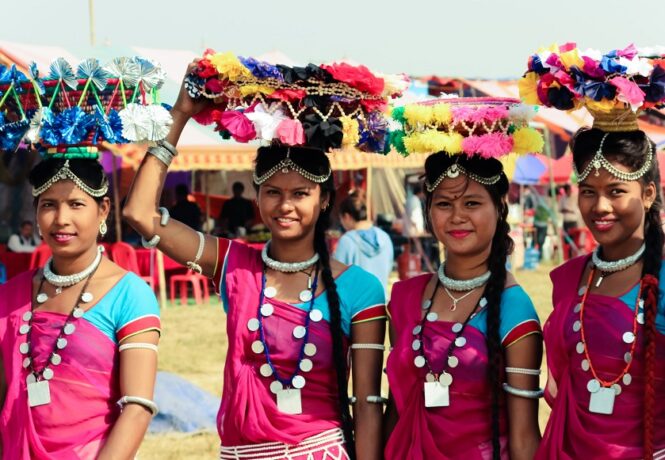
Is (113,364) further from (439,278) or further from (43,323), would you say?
(439,278)

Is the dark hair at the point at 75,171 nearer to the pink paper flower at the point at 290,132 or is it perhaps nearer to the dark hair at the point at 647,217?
the pink paper flower at the point at 290,132

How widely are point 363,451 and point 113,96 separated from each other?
1.52m

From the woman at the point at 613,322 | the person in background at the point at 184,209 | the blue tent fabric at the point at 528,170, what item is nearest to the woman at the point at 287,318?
the woman at the point at 613,322

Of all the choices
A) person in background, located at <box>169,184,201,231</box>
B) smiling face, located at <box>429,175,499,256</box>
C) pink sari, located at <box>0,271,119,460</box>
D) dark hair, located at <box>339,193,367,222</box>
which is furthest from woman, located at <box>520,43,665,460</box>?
person in background, located at <box>169,184,201,231</box>

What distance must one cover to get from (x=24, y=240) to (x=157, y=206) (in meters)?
10.7

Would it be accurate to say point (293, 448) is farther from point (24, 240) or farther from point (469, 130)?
point (24, 240)

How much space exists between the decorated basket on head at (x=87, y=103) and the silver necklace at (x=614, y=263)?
157 cm

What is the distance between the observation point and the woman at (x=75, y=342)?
10.6 ft

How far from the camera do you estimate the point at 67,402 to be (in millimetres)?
3246

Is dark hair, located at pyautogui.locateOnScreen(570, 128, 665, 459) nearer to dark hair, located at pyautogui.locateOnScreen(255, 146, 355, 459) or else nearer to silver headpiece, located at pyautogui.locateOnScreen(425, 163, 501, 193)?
silver headpiece, located at pyautogui.locateOnScreen(425, 163, 501, 193)

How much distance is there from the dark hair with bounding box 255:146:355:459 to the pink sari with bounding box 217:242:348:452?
35 mm

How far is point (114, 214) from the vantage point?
14211 mm

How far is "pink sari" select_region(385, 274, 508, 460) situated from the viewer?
323 cm

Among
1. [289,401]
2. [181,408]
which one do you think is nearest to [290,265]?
[289,401]
